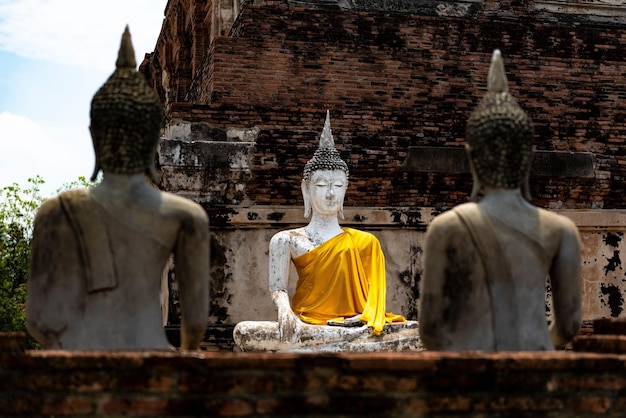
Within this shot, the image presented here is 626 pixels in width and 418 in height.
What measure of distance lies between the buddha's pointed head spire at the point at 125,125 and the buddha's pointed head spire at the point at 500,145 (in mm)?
1285

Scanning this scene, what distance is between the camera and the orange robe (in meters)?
9.55

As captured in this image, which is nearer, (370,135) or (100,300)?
(100,300)

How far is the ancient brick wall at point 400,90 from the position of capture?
12.7 meters

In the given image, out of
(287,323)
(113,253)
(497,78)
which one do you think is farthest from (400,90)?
(113,253)

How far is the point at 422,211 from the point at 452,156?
87 centimetres

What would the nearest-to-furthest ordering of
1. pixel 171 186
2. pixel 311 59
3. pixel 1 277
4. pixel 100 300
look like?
pixel 100 300, pixel 171 186, pixel 311 59, pixel 1 277

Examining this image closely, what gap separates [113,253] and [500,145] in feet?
5.16

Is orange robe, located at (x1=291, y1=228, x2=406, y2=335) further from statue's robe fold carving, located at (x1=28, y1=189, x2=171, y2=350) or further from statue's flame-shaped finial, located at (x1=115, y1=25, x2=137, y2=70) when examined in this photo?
statue's robe fold carving, located at (x1=28, y1=189, x2=171, y2=350)

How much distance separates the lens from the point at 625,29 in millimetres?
15906

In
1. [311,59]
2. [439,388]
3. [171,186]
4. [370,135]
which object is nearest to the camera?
[439,388]

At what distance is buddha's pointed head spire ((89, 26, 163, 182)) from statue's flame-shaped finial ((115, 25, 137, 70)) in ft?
0.30

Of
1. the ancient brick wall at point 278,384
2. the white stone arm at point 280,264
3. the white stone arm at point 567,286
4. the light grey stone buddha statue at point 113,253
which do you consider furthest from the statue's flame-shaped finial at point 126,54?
the white stone arm at point 280,264

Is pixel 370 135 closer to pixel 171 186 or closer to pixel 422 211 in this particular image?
pixel 422 211

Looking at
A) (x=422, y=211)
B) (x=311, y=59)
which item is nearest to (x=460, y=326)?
(x=422, y=211)
